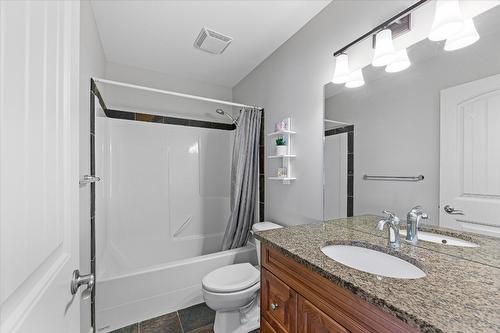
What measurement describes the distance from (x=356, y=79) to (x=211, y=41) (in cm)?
131

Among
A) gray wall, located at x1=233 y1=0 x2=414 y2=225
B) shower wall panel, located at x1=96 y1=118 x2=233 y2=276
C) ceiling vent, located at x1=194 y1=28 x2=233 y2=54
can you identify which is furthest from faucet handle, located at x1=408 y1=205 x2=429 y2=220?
shower wall panel, located at x1=96 y1=118 x2=233 y2=276

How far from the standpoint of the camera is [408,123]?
43.2 inches

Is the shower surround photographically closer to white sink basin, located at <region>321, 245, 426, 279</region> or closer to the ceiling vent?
the ceiling vent

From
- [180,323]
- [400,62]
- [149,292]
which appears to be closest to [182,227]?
[149,292]

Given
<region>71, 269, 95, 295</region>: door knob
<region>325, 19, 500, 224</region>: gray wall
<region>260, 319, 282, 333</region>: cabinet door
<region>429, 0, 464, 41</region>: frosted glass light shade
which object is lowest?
<region>260, 319, 282, 333</region>: cabinet door

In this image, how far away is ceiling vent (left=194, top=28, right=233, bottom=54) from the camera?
192 cm

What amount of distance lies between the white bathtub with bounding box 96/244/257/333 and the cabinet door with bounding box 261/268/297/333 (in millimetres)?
1015

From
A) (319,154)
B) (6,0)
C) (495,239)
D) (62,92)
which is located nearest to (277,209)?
(319,154)

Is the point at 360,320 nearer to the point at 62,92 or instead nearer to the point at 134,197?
the point at 62,92

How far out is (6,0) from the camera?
350 millimetres

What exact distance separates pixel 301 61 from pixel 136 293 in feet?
7.50

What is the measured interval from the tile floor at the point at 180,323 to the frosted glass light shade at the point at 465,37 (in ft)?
6.87

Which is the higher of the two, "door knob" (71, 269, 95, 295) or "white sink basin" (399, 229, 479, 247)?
"white sink basin" (399, 229, 479, 247)

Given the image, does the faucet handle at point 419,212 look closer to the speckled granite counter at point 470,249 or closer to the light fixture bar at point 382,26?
the speckled granite counter at point 470,249
